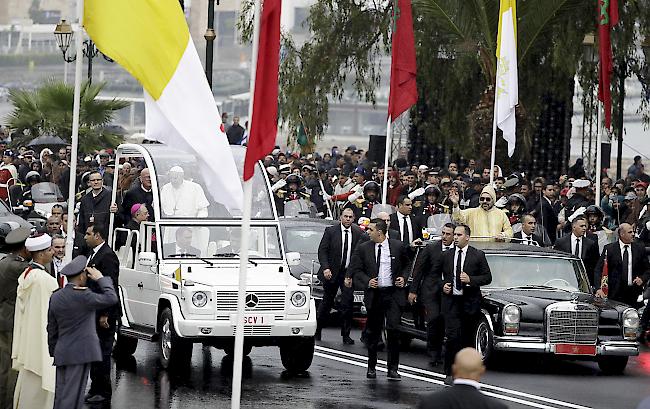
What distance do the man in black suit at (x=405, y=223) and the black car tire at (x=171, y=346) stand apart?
5.28 metres

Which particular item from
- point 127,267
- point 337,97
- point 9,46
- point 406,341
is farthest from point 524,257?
point 9,46

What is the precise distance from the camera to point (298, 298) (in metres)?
17.6

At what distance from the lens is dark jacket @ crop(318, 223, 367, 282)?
840 inches

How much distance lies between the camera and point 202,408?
15227 mm

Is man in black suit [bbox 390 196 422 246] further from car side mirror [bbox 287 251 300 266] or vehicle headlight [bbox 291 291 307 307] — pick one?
vehicle headlight [bbox 291 291 307 307]

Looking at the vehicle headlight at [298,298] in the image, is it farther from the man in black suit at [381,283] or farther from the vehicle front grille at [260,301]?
the man in black suit at [381,283]

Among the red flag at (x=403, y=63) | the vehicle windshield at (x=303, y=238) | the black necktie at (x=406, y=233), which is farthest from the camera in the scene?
the red flag at (x=403, y=63)

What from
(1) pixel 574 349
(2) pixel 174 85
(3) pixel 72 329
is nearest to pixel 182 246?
(1) pixel 574 349

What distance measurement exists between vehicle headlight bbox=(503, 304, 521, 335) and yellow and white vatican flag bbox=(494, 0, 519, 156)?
29.1 feet

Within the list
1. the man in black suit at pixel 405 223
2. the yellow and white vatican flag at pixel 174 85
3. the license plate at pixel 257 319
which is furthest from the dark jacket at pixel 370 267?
the yellow and white vatican flag at pixel 174 85

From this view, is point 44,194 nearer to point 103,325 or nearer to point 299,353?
point 299,353

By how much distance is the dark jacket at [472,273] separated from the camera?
1805 cm

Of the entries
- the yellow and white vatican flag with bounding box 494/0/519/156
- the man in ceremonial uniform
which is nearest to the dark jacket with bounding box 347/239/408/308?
the man in ceremonial uniform

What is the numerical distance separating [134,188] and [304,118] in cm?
2029
